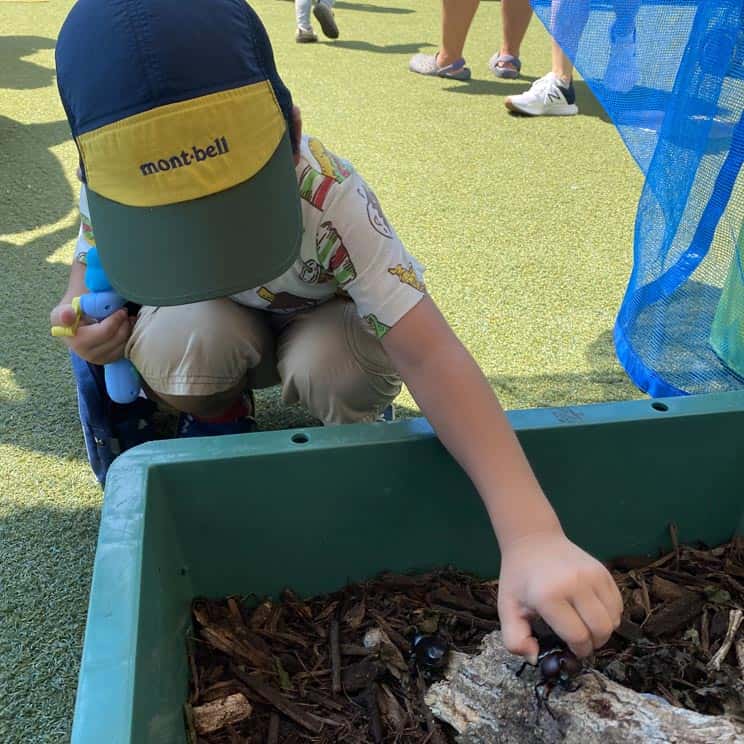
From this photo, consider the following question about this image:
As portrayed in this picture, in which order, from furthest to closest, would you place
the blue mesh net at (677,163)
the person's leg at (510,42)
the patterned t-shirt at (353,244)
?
the person's leg at (510,42)
the blue mesh net at (677,163)
the patterned t-shirt at (353,244)

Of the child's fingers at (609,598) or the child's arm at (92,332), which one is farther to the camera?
the child's arm at (92,332)

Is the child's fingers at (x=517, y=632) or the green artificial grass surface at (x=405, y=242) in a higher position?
the child's fingers at (x=517, y=632)

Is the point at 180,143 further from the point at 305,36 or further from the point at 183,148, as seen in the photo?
the point at 305,36

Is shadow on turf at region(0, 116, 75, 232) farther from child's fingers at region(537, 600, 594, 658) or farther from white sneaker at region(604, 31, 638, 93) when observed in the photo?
child's fingers at region(537, 600, 594, 658)

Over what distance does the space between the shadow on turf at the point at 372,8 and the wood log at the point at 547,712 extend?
449 cm

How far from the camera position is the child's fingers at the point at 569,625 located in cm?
65

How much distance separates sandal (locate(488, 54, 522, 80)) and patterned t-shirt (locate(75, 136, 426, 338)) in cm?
262

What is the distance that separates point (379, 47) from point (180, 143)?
3.42 m

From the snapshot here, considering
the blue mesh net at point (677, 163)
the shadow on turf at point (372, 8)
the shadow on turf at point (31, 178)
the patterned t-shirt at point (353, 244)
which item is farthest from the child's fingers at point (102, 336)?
the shadow on turf at point (372, 8)

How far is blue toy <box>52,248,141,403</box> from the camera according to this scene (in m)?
1.04

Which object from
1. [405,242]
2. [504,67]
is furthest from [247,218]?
[504,67]

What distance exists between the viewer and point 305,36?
12.4 feet

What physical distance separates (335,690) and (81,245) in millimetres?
697

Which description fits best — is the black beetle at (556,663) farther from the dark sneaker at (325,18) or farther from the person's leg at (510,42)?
the dark sneaker at (325,18)
